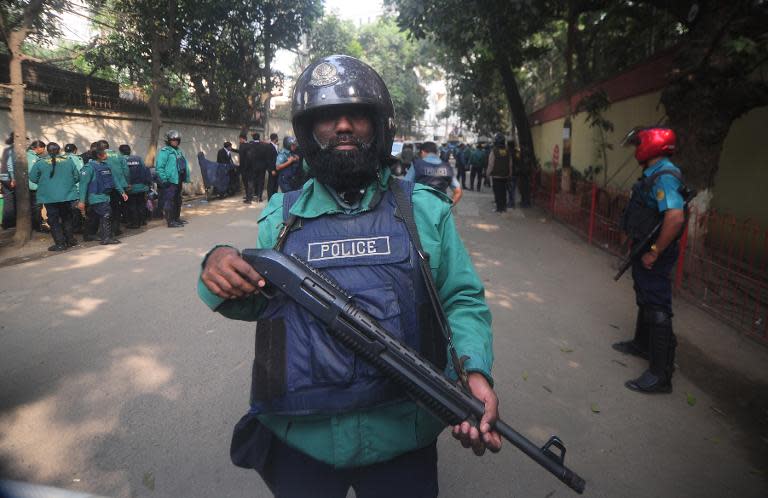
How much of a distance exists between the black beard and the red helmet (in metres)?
2.80

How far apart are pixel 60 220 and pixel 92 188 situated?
72 centimetres

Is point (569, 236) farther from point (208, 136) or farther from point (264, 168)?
point (208, 136)

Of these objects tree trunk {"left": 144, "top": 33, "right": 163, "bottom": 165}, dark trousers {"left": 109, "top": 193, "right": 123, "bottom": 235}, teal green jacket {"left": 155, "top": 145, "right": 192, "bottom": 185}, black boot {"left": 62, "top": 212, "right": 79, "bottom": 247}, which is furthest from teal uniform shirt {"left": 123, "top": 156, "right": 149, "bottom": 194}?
tree trunk {"left": 144, "top": 33, "right": 163, "bottom": 165}

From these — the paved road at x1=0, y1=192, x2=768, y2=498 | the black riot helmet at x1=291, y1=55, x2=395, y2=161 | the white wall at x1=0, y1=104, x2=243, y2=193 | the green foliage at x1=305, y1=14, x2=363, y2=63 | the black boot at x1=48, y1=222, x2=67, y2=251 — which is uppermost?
the green foliage at x1=305, y1=14, x2=363, y2=63

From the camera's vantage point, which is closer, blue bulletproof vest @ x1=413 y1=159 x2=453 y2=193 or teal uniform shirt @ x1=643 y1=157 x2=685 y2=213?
teal uniform shirt @ x1=643 y1=157 x2=685 y2=213

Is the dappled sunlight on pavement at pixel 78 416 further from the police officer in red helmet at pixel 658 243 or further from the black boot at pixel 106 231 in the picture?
the black boot at pixel 106 231

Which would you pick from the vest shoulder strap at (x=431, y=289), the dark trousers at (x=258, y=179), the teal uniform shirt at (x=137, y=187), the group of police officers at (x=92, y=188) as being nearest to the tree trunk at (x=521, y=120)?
the dark trousers at (x=258, y=179)

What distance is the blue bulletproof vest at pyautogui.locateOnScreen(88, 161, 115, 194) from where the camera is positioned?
768 cm

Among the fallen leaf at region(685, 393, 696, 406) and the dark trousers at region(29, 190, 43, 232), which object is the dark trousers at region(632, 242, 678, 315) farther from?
the dark trousers at region(29, 190, 43, 232)

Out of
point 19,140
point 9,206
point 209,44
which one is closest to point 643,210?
point 19,140

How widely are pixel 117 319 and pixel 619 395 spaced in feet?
14.4

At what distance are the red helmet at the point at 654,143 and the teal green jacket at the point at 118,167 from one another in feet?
25.4

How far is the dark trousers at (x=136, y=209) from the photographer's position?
362 inches

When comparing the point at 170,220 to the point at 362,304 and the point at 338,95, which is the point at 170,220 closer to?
the point at 338,95
